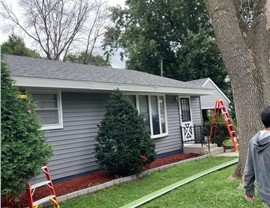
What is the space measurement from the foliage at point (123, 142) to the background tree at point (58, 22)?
22581 mm

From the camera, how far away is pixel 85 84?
7766 mm

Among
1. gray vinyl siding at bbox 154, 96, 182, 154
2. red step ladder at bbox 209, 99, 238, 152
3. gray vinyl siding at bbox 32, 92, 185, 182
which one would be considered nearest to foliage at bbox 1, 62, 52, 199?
gray vinyl siding at bbox 32, 92, 185, 182

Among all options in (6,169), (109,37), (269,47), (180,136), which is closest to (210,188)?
(269,47)

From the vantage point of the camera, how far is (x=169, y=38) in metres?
29.0

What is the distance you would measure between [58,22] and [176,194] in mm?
26468

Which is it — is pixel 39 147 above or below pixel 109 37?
below

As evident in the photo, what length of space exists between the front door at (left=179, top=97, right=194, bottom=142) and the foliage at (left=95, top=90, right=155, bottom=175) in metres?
4.68

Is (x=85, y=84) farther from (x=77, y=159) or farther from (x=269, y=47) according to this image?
(x=269, y=47)

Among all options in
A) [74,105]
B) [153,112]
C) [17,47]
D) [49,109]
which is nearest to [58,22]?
[17,47]

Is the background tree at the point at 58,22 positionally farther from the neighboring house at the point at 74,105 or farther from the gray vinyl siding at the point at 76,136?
the gray vinyl siding at the point at 76,136

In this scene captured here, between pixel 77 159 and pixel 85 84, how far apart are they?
2.00 metres

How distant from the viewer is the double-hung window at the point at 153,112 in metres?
10.4

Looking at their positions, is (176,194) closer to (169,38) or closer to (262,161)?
(262,161)

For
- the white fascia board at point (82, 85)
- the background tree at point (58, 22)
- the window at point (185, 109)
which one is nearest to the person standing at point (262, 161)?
the white fascia board at point (82, 85)
